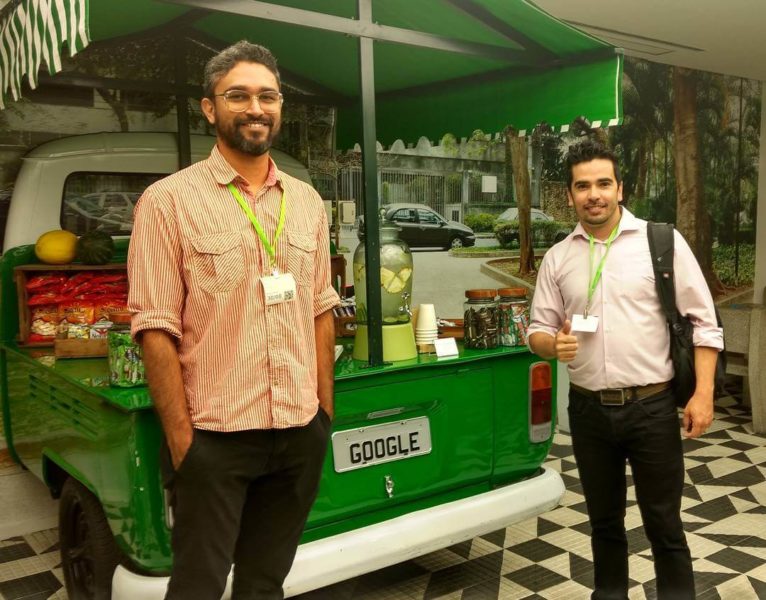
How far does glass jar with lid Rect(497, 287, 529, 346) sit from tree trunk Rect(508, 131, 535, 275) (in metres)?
3.82

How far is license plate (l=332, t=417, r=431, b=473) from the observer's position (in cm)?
286

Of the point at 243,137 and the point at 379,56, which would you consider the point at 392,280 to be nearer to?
the point at 243,137

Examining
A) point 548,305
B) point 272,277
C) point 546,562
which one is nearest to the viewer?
point 272,277

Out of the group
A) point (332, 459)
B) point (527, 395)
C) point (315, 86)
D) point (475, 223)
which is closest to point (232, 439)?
point (332, 459)

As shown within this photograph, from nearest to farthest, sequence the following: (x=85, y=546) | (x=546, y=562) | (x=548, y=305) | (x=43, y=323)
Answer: (x=548, y=305)
(x=85, y=546)
(x=546, y=562)
(x=43, y=323)

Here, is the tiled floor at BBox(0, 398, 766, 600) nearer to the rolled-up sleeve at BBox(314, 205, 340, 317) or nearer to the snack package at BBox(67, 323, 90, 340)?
the snack package at BBox(67, 323, 90, 340)

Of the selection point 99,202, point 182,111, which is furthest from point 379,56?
point 99,202

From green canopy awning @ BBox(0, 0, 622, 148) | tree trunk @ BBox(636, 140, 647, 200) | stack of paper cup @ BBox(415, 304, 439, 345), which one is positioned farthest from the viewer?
tree trunk @ BBox(636, 140, 647, 200)

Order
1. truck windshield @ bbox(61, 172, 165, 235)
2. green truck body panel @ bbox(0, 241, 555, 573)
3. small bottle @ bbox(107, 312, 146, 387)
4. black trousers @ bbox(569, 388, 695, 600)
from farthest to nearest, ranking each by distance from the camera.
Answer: truck windshield @ bbox(61, 172, 165, 235)
black trousers @ bbox(569, 388, 695, 600)
small bottle @ bbox(107, 312, 146, 387)
green truck body panel @ bbox(0, 241, 555, 573)

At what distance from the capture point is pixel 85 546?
10.1 ft

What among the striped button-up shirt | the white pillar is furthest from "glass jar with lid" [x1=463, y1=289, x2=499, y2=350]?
the white pillar

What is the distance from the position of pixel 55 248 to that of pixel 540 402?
2519mm

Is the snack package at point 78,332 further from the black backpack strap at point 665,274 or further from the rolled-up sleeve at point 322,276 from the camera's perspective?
the black backpack strap at point 665,274

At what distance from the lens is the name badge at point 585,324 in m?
2.68
